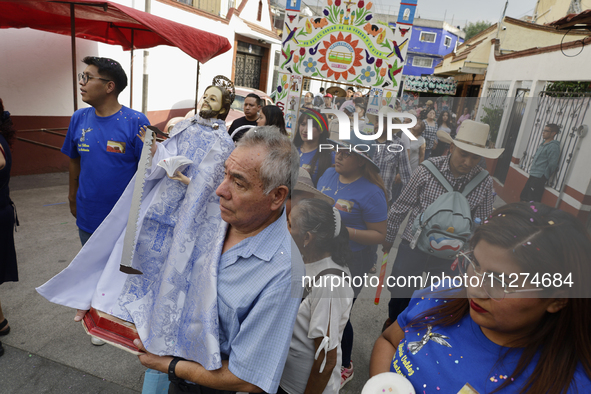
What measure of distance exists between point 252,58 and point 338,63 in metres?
11.7

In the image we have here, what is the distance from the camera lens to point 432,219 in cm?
102

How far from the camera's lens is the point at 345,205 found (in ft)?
3.95

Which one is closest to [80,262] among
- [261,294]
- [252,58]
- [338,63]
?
[261,294]

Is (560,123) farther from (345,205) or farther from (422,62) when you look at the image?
(422,62)

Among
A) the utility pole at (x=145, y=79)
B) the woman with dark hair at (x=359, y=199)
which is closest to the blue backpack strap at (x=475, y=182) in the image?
the woman with dark hair at (x=359, y=199)

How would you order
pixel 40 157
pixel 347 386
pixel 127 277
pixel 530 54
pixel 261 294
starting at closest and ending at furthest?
pixel 261 294 → pixel 127 277 → pixel 347 386 → pixel 530 54 → pixel 40 157

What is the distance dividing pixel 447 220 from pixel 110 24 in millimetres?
5808

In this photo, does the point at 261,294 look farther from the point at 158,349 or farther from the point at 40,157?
the point at 40,157

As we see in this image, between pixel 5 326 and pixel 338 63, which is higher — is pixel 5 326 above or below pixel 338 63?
below

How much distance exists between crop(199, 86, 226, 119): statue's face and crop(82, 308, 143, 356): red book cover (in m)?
1.34

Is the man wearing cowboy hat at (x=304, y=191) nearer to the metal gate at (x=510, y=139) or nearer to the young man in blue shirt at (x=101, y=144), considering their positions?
the metal gate at (x=510, y=139)

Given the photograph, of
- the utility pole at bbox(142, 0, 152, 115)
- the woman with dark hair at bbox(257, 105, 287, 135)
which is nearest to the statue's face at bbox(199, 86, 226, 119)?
the woman with dark hair at bbox(257, 105, 287, 135)

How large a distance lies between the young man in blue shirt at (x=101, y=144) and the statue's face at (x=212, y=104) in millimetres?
585

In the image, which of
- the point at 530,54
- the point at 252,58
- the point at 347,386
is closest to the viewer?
the point at 347,386
